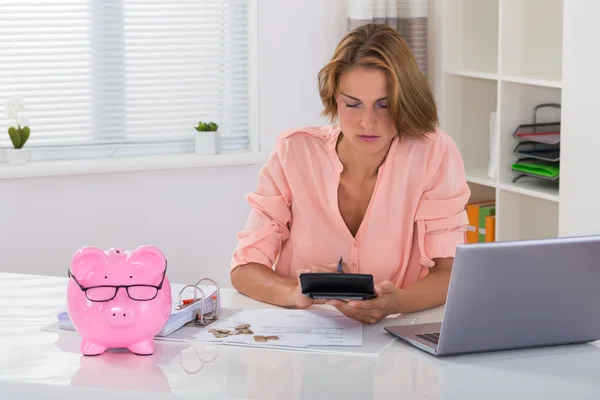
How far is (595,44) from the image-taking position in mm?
3002

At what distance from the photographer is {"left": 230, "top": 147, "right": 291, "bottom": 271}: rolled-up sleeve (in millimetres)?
2309

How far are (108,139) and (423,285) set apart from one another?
2.15 metres

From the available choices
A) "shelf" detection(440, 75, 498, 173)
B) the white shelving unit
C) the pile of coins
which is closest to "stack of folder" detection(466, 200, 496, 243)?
the white shelving unit

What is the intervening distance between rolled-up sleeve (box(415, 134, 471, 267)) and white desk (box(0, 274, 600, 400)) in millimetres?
560

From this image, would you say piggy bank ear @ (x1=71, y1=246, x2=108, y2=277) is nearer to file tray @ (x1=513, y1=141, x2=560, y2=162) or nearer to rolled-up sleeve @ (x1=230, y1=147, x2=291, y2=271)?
rolled-up sleeve @ (x1=230, y1=147, x2=291, y2=271)

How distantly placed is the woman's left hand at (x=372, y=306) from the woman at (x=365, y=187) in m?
0.24

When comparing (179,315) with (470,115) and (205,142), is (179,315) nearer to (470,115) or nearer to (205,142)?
(205,142)

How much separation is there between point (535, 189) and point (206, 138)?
137 centimetres

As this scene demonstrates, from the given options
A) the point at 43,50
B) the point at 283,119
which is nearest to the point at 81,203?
the point at 43,50

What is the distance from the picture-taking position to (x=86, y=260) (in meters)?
1.64

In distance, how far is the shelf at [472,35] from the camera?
154 inches

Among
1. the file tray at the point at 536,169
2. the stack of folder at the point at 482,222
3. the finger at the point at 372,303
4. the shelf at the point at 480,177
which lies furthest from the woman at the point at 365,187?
the stack of folder at the point at 482,222

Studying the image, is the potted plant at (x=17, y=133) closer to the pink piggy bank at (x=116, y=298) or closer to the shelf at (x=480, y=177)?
the shelf at (x=480, y=177)

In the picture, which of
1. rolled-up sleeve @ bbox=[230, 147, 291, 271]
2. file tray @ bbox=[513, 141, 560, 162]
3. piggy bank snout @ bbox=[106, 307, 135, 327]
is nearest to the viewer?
piggy bank snout @ bbox=[106, 307, 135, 327]
